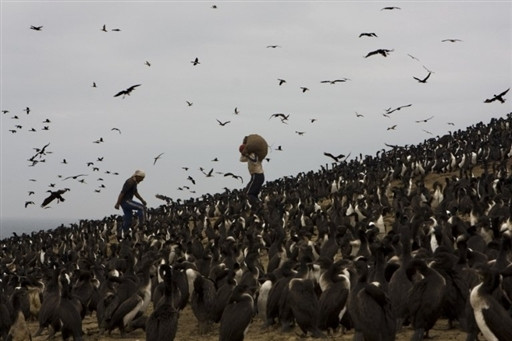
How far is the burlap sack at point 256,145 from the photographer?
30438mm

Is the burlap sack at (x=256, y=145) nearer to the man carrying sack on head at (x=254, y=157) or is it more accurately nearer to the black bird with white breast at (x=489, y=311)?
the man carrying sack on head at (x=254, y=157)

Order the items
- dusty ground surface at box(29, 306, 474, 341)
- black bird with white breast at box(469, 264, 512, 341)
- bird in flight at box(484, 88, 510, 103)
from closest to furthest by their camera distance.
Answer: black bird with white breast at box(469, 264, 512, 341), dusty ground surface at box(29, 306, 474, 341), bird in flight at box(484, 88, 510, 103)

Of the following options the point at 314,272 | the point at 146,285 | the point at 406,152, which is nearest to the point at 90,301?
the point at 146,285

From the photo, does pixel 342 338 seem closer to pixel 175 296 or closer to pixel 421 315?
pixel 421 315

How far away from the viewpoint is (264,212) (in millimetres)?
33406

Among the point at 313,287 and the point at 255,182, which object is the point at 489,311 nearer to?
the point at 313,287

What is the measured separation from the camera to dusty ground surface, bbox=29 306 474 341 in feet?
40.9

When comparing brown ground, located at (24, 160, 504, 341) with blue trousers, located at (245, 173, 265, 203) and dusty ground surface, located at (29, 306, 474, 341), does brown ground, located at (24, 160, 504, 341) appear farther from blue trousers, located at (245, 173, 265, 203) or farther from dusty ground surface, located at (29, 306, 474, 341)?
blue trousers, located at (245, 173, 265, 203)

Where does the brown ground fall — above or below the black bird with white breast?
below

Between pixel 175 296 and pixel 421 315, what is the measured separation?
593 centimetres

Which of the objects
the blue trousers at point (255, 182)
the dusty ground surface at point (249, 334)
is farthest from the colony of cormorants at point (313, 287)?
the blue trousers at point (255, 182)

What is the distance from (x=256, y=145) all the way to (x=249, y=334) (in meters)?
16.9

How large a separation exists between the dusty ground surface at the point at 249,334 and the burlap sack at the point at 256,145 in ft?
43.3

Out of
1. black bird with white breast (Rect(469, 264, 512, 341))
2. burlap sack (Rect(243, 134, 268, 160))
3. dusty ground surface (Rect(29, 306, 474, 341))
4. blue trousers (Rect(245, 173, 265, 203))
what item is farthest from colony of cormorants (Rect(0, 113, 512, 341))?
burlap sack (Rect(243, 134, 268, 160))
